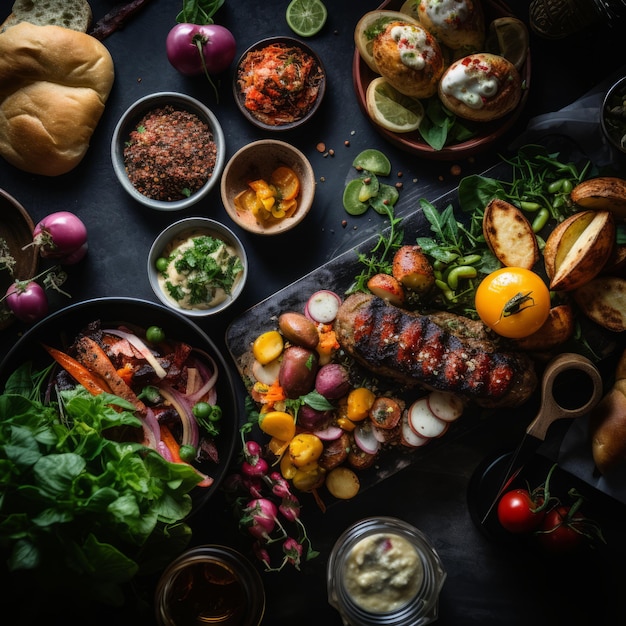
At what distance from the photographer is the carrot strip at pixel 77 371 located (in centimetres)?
290

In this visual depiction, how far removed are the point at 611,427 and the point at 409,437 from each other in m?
0.96

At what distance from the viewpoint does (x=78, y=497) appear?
219 cm

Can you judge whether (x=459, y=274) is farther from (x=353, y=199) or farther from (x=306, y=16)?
(x=306, y=16)

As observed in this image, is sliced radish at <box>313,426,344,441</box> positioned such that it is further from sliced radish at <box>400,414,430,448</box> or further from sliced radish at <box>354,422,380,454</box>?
sliced radish at <box>400,414,430,448</box>

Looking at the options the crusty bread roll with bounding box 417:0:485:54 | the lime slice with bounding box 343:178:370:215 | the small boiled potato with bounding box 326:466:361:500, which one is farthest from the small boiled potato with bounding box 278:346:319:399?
the crusty bread roll with bounding box 417:0:485:54

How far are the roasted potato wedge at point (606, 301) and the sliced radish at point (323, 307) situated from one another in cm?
121

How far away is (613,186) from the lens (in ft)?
9.49

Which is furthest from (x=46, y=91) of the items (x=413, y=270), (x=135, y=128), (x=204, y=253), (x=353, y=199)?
(x=413, y=270)

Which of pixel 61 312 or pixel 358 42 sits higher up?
pixel 358 42

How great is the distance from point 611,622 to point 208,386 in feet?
7.96

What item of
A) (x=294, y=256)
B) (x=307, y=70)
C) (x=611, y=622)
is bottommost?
(x=611, y=622)

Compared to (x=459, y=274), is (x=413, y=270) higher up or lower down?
higher up

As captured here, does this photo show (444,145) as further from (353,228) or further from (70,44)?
(70,44)

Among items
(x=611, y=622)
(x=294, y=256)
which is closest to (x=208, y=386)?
(x=294, y=256)
